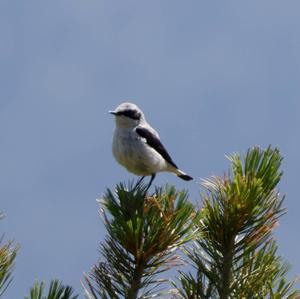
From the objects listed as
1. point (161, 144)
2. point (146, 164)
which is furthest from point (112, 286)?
point (161, 144)

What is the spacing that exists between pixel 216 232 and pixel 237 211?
0.15 m

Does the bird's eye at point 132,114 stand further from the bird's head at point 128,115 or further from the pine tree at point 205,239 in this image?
the pine tree at point 205,239

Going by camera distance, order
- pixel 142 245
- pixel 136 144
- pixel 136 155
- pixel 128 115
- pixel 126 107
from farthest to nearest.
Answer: pixel 126 107, pixel 128 115, pixel 136 144, pixel 136 155, pixel 142 245

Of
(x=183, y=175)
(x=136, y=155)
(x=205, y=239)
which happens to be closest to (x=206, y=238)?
(x=205, y=239)

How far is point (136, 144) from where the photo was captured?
21.9 ft

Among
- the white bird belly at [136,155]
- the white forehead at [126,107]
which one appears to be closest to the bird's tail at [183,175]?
the white forehead at [126,107]

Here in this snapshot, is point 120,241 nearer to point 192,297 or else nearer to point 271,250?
point 192,297

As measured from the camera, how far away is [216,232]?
133 inches

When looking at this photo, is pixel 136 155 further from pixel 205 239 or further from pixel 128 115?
pixel 205 239

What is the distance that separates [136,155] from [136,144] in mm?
163

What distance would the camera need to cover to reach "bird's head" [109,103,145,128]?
7.09m

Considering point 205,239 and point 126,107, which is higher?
point 126,107

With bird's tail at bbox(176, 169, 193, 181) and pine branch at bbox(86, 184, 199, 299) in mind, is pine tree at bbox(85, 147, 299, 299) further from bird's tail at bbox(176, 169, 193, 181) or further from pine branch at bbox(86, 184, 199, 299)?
bird's tail at bbox(176, 169, 193, 181)

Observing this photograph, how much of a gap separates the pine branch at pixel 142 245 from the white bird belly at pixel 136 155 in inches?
127
